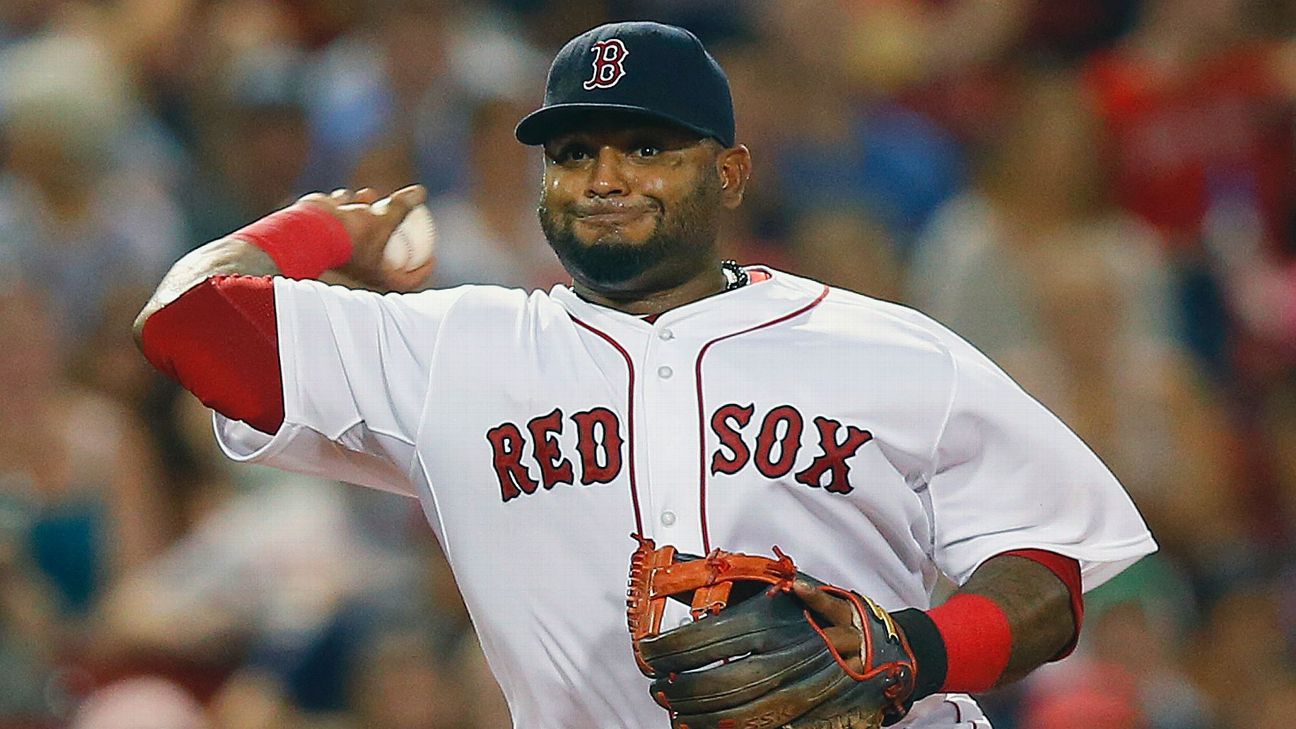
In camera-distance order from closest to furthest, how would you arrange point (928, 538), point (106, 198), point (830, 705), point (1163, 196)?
point (830, 705), point (928, 538), point (106, 198), point (1163, 196)

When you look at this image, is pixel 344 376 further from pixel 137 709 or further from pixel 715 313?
pixel 137 709

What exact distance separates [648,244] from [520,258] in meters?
2.93

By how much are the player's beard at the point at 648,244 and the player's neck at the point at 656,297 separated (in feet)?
0.12

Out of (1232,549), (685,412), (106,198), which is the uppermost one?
(685,412)

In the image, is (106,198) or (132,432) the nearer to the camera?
(132,432)

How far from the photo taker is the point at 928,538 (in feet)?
9.89

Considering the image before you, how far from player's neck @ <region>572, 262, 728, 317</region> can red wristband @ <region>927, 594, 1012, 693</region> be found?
0.60 m

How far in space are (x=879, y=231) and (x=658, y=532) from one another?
12.4 feet

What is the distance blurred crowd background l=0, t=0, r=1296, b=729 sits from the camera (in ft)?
17.0

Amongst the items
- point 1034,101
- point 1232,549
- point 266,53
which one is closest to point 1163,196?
point 1034,101

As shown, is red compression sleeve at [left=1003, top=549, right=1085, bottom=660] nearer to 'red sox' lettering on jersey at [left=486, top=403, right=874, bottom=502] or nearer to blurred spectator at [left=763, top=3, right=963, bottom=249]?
'red sox' lettering on jersey at [left=486, top=403, right=874, bottom=502]

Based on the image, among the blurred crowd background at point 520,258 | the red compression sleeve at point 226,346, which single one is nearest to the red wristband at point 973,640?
the red compression sleeve at point 226,346

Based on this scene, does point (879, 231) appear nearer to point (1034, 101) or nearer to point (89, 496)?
point (1034, 101)

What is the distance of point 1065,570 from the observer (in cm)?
293
